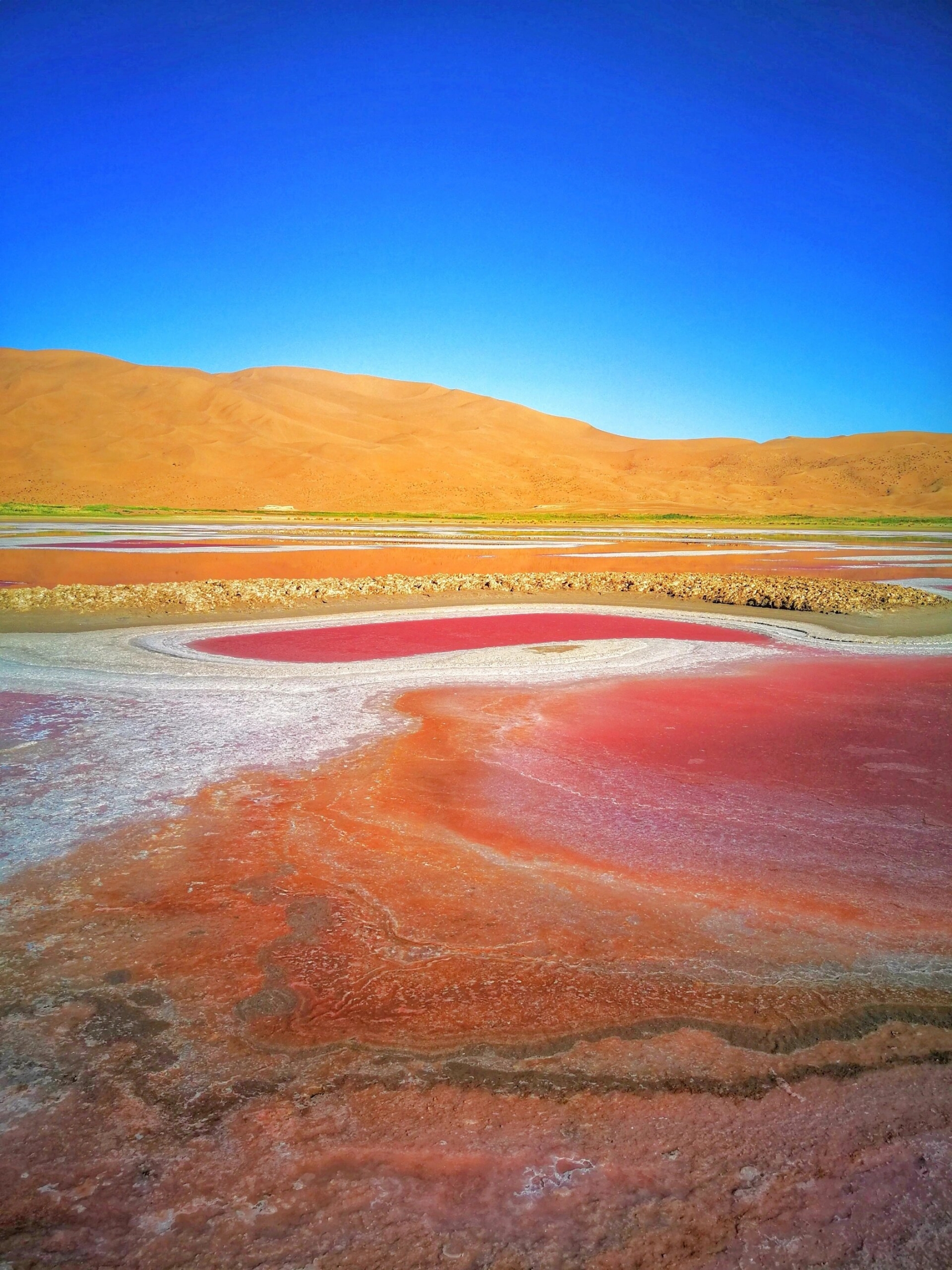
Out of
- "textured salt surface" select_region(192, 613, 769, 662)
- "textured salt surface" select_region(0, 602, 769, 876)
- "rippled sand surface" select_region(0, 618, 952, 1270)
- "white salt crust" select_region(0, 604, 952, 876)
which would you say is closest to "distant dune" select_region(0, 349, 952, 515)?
"textured salt surface" select_region(192, 613, 769, 662)

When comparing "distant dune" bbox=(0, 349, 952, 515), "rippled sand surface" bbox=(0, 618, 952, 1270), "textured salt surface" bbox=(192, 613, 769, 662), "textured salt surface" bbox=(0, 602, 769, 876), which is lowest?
"rippled sand surface" bbox=(0, 618, 952, 1270)

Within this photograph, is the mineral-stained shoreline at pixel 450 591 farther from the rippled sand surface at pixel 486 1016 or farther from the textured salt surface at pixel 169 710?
the rippled sand surface at pixel 486 1016

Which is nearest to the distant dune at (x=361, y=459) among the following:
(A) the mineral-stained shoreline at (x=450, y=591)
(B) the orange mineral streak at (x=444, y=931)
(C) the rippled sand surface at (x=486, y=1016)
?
(A) the mineral-stained shoreline at (x=450, y=591)

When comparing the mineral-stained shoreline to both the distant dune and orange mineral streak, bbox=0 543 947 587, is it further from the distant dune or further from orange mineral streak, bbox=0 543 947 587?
the distant dune

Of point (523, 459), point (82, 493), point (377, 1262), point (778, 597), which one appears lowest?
point (377, 1262)

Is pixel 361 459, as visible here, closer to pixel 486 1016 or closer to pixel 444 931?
pixel 444 931

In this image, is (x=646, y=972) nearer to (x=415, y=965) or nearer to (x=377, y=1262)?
(x=415, y=965)

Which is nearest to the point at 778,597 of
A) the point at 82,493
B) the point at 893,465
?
the point at 82,493
